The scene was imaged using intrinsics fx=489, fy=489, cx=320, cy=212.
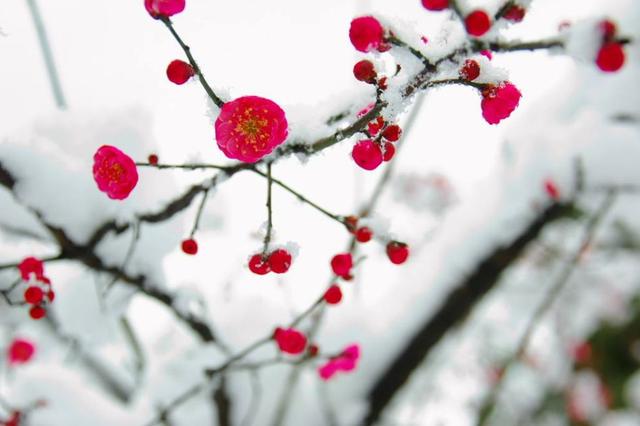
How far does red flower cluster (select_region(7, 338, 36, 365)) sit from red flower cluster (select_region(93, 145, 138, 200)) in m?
1.98

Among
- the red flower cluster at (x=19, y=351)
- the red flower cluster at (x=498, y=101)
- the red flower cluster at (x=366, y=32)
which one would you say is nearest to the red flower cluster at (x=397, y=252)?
the red flower cluster at (x=498, y=101)

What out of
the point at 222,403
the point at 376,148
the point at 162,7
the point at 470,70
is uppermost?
the point at 162,7

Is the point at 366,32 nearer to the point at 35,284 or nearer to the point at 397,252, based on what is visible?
the point at 397,252

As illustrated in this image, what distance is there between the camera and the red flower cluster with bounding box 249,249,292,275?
0.98 m

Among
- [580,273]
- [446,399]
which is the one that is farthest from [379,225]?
[446,399]

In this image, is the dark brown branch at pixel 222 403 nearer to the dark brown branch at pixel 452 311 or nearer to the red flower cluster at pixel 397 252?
the dark brown branch at pixel 452 311

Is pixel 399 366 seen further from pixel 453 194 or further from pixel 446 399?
pixel 446 399

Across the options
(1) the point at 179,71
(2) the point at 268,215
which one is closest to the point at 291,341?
(2) the point at 268,215

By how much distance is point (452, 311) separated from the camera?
2.57 metres

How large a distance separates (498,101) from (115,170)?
708 mm

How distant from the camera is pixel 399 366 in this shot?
2.67m

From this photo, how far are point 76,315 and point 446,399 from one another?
4410 millimetres

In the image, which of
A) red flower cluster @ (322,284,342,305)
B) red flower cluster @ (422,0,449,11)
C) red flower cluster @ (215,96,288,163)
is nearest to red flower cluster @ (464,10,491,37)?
red flower cluster @ (422,0,449,11)

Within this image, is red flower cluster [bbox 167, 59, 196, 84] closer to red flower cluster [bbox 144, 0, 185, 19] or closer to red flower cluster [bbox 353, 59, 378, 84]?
red flower cluster [bbox 144, 0, 185, 19]
